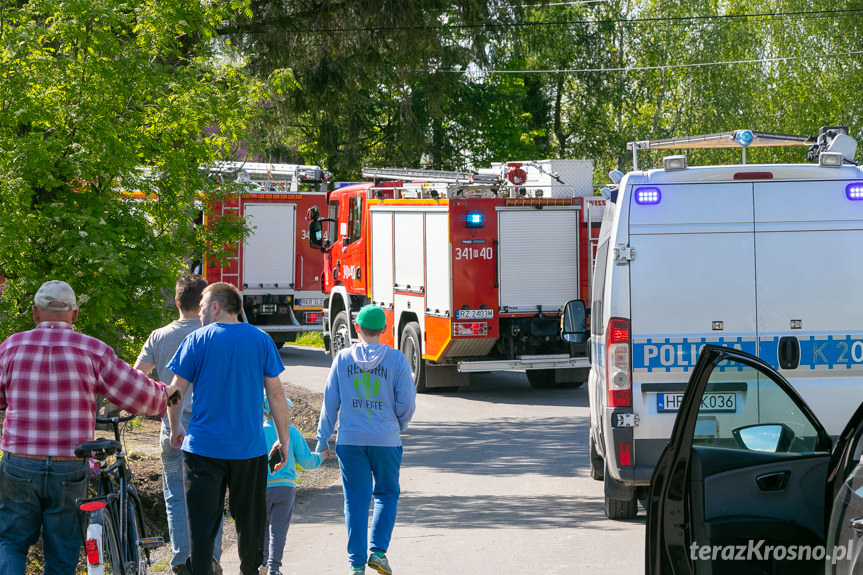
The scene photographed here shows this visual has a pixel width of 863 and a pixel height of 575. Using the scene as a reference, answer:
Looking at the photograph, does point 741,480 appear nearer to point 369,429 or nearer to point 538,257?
point 369,429

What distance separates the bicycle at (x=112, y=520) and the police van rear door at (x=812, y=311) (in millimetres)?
4100

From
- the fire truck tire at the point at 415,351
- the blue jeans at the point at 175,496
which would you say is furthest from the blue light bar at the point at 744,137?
the fire truck tire at the point at 415,351

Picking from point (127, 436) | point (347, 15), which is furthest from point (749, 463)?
point (347, 15)

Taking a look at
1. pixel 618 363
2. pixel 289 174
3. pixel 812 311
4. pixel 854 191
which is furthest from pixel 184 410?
pixel 289 174

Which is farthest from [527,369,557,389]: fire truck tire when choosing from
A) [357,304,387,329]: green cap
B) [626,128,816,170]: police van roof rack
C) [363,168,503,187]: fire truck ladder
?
[357,304,387,329]: green cap

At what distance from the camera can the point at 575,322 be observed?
8.90 meters

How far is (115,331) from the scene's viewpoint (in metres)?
9.83

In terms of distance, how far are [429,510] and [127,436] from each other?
16.4 ft

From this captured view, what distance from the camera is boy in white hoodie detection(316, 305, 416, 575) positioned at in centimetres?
671

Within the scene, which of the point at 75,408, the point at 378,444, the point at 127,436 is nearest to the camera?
the point at 75,408

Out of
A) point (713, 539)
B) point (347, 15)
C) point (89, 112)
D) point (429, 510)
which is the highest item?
point (347, 15)

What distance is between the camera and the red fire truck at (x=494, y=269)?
16281mm

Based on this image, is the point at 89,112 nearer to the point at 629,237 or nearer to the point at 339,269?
the point at 629,237

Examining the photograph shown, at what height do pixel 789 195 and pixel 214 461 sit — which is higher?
pixel 789 195
